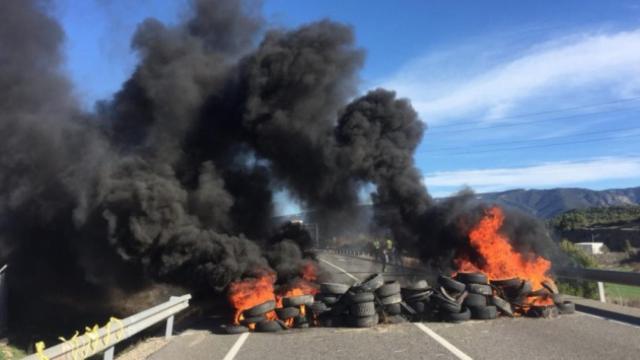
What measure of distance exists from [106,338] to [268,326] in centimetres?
400

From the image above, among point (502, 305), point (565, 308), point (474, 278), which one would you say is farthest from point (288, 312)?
point (565, 308)

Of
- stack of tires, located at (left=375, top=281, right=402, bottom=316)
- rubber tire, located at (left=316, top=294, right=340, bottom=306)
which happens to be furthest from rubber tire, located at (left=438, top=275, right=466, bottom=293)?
rubber tire, located at (left=316, top=294, right=340, bottom=306)

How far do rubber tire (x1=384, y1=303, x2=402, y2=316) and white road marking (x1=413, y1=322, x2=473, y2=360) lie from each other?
493mm

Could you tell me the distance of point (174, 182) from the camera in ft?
56.9

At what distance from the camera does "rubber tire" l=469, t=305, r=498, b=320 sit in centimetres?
1109

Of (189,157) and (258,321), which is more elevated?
(189,157)

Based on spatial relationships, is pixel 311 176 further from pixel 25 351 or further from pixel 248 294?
pixel 25 351

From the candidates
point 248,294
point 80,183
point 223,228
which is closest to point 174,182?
point 223,228

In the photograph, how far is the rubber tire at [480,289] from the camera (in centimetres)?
1134

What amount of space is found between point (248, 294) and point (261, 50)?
34.4 feet

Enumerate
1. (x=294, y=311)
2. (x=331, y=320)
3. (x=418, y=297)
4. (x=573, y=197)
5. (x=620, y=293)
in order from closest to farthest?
(x=294, y=311) < (x=331, y=320) < (x=418, y=297) < (x=620, y=293) < (x=573, y=197)

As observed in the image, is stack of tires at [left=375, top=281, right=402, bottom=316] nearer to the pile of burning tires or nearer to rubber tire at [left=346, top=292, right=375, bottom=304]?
the pile of burning tires

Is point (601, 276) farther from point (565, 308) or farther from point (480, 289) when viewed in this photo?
point (480, 289)

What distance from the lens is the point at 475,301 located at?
11156 mm
